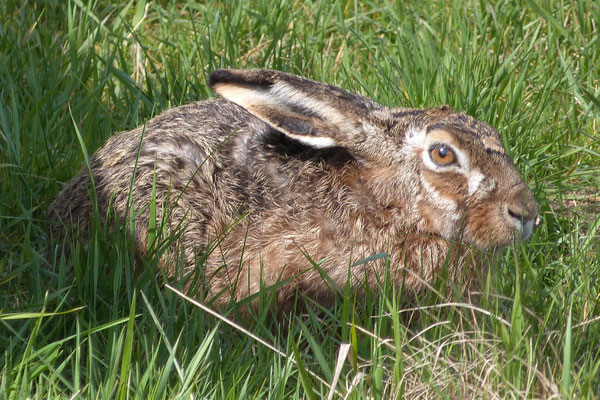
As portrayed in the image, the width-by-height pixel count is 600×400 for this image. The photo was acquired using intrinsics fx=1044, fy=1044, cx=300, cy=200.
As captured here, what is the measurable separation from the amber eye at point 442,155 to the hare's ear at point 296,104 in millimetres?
338

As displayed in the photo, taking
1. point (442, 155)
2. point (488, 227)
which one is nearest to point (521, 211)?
point (488, 227)

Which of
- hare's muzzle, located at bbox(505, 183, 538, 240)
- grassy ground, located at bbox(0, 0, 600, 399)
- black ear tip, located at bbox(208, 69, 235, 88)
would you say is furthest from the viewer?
black ear tip, located at bbox(208, 69, 235, 88)

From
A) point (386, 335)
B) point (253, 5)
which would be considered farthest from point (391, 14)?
point (386, 335)

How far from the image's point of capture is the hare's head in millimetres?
4293

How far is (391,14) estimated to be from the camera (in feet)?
20.9

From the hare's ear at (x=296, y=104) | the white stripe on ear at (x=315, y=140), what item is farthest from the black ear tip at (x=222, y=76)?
the white stripe on ear at (x=315, y=140)

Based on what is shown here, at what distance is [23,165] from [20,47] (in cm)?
119

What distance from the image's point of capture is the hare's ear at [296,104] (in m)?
4.40

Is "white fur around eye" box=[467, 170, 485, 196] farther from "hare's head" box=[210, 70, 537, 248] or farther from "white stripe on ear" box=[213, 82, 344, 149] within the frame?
"white stripe on ear" box=[213, 82, 344, 149]

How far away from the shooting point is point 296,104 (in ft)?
14.7

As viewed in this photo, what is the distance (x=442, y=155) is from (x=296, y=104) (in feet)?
2.17

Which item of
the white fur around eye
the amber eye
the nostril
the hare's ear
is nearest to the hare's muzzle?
the nostril

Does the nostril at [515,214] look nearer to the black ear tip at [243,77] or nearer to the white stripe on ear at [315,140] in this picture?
the white stripe on ear at [315,140]

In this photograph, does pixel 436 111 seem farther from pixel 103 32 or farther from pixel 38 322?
pixel 103 32
